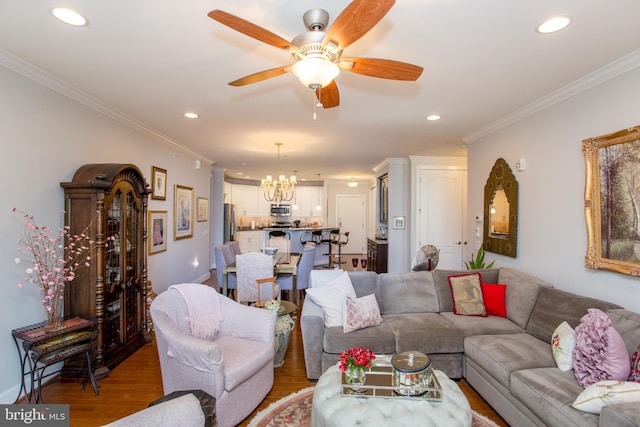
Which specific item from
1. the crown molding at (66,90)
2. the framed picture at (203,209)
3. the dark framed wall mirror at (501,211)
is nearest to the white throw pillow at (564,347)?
the dark framed wall mirror at (501,211)

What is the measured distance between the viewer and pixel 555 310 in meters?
2.60

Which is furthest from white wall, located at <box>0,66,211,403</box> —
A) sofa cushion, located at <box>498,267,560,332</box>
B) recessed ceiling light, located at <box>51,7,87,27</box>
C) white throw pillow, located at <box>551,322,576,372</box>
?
sofa cushion, located at <box>498,267,560,332</box>

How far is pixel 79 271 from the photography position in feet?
9.25

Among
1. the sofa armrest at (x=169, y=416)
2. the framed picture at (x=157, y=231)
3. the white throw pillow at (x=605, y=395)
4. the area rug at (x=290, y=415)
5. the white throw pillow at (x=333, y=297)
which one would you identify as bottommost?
the area rug at (x=290, y=415)

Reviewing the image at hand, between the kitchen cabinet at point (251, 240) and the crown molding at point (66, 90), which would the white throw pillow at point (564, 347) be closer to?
the crown molding at point (66, 90)

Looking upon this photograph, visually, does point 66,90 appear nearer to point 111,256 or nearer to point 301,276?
point 111,256

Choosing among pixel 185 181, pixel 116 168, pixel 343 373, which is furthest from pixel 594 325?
pixel 185 181

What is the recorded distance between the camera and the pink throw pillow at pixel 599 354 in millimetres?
1847

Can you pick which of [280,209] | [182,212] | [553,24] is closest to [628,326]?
[553,24]

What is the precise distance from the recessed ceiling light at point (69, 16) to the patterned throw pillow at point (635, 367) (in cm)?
369

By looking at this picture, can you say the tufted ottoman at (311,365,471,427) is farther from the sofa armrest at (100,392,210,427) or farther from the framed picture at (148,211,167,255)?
the framed picture at (148,211,167,255)

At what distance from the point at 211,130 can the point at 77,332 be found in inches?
108

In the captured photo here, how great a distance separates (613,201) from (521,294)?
1.08m

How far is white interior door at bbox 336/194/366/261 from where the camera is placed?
1134cm
